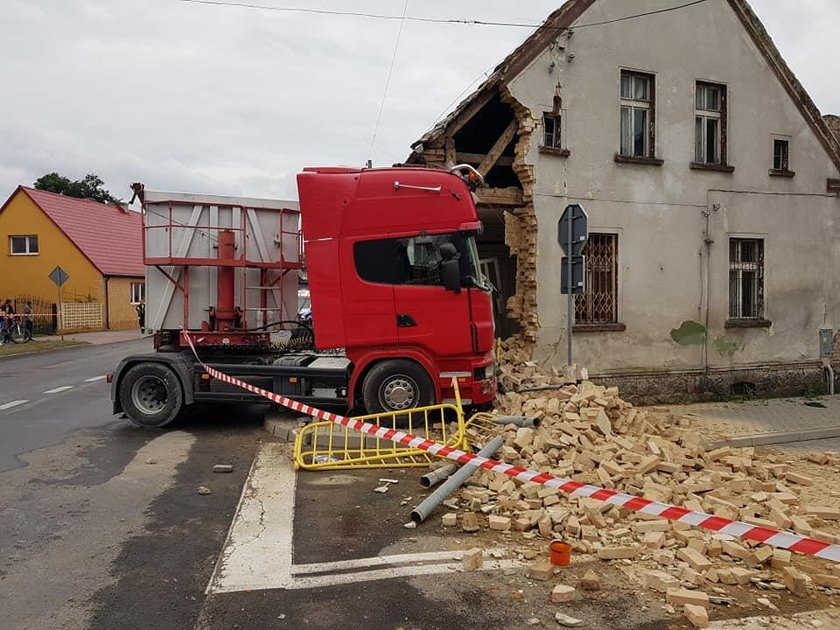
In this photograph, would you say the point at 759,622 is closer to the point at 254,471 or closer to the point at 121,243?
the point at 254,471

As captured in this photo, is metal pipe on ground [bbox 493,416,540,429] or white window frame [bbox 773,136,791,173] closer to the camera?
metal pipe on ground [bbox 493,416,540,429]

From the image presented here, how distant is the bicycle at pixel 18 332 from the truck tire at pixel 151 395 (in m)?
20.1

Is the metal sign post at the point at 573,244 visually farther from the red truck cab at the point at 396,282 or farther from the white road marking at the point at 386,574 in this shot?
the white road marking at the point at 386,574

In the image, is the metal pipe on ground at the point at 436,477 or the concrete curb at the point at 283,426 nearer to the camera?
the metal pipe on ground at the point at 436,477

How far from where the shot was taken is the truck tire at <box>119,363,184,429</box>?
845 centimetres

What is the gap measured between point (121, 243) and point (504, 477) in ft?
119

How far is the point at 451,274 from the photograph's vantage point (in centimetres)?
760

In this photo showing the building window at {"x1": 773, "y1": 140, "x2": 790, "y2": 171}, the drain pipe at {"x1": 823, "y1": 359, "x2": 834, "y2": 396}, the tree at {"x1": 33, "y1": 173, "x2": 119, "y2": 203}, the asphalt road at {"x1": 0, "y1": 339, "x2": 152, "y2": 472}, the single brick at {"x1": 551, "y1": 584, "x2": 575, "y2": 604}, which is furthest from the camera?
the tree at {"x1": 33, "y1": 173, "x2": 119, "y2": 203}

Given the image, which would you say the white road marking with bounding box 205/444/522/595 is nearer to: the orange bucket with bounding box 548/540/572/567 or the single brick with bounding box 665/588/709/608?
the orange bucket with bounding box 548/540/572/567

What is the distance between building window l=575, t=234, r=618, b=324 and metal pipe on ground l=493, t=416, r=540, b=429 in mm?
5006

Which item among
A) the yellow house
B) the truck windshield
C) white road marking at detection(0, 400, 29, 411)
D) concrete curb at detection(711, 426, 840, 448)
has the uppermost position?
the yellow house

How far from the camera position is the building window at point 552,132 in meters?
11.3

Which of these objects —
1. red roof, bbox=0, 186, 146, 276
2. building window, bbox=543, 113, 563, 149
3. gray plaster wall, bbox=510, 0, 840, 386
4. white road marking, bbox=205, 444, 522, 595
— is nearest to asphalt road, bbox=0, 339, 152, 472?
white road marking, bbox=205, 444, 522, 595

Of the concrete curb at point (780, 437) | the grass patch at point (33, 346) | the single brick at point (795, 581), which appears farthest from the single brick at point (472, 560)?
the grass patch at point (33, 346)
